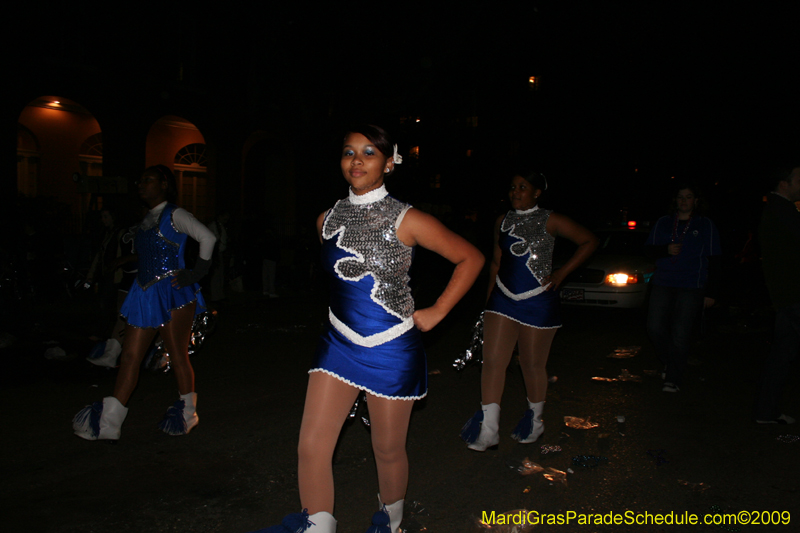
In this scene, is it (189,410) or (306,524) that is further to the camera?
(189,410)

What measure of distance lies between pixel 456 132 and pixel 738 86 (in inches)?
652

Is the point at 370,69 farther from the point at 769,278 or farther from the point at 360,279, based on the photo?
the point at 360,279

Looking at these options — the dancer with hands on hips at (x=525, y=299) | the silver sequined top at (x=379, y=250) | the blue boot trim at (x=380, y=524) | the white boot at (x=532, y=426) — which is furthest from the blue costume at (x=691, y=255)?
the blue boot trim at (x=380, y=524)

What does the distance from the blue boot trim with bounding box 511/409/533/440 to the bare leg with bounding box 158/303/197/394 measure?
2426 millimetres

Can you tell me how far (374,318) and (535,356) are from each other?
2094mm

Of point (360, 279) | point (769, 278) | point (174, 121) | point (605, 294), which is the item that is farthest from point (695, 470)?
point (174, 121)

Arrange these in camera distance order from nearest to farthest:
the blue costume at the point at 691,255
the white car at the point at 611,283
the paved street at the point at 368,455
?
the paved street at the point at 368,455 < the blue costume at the point at 691,255 < the white car at the point at 611,283

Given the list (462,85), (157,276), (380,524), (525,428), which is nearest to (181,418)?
(157,276)

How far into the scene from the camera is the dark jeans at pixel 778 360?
483cm

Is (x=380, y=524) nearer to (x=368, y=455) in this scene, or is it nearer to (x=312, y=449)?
(x=312, y=449)

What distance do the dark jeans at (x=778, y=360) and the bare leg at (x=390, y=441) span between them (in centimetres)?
358

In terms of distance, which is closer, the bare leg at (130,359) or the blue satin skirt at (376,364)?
the blue satin skirt at (376,364)

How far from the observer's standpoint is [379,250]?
8.84ft

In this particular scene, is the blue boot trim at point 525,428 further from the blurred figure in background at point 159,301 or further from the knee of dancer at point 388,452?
the blurred figure in background at point 159,301
